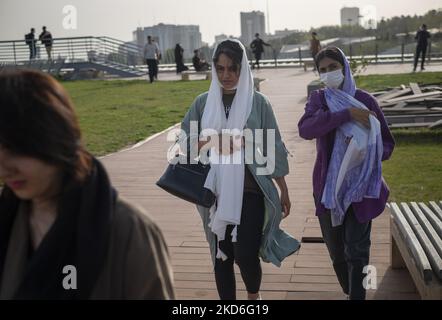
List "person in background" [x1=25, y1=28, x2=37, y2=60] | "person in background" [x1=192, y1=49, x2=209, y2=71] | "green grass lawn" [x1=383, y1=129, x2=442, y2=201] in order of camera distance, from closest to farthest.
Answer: "green grass lawn" [x1=383, y1=129, x2=442, y2=201]
"person in background" [x1=192, y1=49, x2=209, y2=71]
"person in background" [x1=25, y1=28, x2=37, y2=60]

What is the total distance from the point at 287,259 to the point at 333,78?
5.67ft

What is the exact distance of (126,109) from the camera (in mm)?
17078

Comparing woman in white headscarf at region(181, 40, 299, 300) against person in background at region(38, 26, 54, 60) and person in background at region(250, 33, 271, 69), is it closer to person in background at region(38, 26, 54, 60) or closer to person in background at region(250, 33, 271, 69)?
person in background at region(250, 33, 271, 69)

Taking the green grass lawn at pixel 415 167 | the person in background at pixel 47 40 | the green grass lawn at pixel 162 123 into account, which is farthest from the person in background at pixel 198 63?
the green grass lawn at pixel 415 167

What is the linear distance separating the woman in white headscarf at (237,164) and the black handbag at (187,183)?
5 cm

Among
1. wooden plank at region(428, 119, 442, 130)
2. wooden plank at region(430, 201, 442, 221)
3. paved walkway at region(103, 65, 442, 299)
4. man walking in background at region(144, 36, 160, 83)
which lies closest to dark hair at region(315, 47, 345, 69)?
wooden plank at region(430, 201, 442, 221)

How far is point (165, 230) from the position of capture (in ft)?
20.0

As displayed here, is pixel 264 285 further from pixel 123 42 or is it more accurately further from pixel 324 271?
pixel 123 42

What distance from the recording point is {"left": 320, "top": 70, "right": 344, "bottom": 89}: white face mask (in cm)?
399

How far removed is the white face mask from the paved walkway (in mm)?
1439

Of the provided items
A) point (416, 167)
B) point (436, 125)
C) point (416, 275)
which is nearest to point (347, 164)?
point (416, 275)

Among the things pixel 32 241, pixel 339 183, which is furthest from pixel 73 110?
pixel 339 183

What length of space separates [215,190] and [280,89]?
16.9 meters
